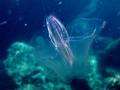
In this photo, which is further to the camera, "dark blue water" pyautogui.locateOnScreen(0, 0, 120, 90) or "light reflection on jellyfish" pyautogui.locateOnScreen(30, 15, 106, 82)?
"dark blue water" pyautogui.locateOnScreen(0, 0, 120, 90)

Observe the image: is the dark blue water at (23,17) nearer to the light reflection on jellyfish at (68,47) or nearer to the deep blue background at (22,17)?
the deep blue background at (22,17)

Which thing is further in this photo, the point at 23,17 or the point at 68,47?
the point at 23,17

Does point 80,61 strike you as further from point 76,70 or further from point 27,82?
point 27,82

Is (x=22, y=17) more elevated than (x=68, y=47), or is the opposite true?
(x=22, y=17)

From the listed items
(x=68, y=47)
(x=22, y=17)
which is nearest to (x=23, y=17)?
(x=22, y=17)

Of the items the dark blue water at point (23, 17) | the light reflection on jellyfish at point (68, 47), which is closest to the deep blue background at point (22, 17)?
the dark blue water at point (23, 17)

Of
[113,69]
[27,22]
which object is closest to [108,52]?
[113,69]

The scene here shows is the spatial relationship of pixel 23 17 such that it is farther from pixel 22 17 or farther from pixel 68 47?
pixel 68 47

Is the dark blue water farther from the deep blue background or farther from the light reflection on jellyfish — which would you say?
the light reflection on jellyfish

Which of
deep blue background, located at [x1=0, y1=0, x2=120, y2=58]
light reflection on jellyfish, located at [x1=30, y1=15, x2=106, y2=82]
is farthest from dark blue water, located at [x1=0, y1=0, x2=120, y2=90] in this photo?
light reflection on jellyfish, located at [x1=30, y1=15, x2=106, y2=82]
